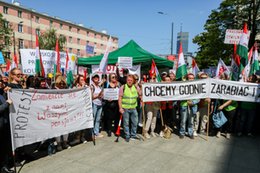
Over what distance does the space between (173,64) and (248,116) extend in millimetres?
5558

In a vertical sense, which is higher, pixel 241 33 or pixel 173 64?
pixel 241 33

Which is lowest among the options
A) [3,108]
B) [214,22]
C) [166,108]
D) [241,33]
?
[166,108]

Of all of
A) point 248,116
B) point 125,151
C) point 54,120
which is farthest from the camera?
point 248,116

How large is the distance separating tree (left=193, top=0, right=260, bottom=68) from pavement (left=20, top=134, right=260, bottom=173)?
68.3ft

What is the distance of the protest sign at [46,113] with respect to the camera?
3664mm

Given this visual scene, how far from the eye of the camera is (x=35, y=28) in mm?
49531

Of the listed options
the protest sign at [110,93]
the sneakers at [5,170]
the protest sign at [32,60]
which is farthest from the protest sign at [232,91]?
the protest sign at [32,60]

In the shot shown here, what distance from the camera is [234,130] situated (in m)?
6.29

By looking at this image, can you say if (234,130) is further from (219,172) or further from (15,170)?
(15,170)

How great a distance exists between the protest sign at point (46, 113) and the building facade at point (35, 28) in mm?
30862

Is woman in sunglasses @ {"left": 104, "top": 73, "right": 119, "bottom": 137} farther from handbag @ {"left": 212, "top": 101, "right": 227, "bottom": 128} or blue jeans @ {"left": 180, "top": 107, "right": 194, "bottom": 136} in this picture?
handbag @ {"left": 212, "top": 101, "right": 227, "bottom": 128}

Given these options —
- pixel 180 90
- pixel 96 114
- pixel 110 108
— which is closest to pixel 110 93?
pixel 110 108

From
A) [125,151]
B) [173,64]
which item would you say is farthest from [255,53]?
[125,151]

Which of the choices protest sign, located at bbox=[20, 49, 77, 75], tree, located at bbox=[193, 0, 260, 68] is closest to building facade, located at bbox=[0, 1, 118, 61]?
tree, located at bbox=[193, 0, 260, 68]
